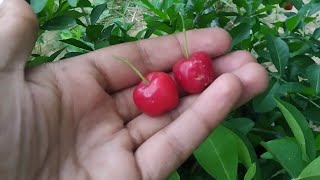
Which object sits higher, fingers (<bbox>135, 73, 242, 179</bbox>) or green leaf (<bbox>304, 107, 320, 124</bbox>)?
fingers (<bbox>135, 73, 242, 179</bbox>)

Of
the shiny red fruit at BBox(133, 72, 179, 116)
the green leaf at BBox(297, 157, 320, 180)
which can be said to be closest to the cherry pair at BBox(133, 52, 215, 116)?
the shiny red fruit at BBox(133, 72, 179, 116)

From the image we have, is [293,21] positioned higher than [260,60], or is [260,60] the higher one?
[293,21]

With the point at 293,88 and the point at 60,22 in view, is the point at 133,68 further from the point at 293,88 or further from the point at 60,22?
the point at 293,88

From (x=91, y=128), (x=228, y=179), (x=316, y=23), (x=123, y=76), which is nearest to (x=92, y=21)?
(x=123, y=76)

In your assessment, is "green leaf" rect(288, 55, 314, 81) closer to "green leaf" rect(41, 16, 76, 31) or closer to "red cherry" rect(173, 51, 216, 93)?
"red cherry" rect(173, 51, 216, 93)

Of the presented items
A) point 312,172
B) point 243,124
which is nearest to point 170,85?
point 243,124

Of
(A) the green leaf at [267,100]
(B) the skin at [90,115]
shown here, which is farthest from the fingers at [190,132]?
(A) the green leaf at [267,100]
